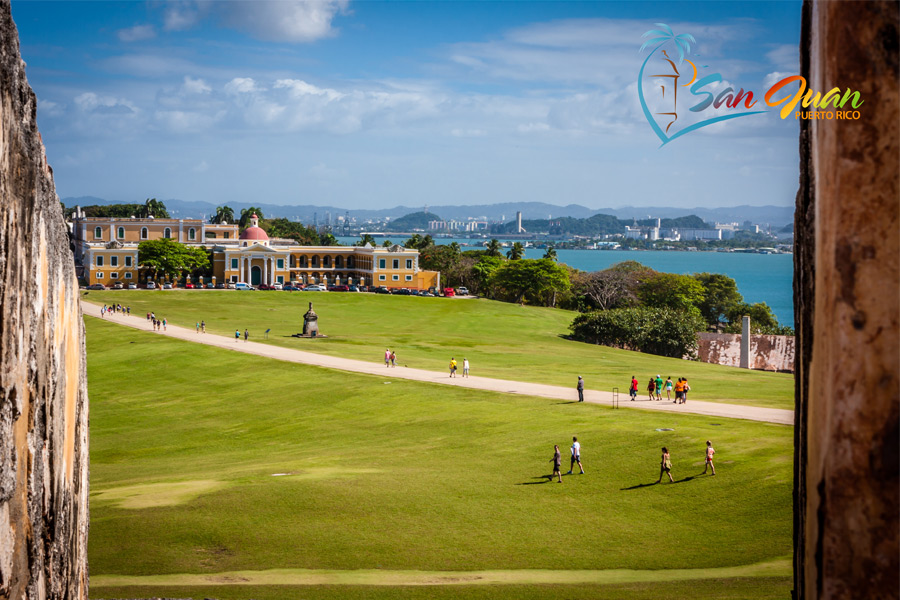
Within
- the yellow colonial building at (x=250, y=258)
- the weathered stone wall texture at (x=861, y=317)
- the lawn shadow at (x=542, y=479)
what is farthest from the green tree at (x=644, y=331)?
the weathered stone wall texture at (x=861, y=317)

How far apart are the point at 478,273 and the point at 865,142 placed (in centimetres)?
10467

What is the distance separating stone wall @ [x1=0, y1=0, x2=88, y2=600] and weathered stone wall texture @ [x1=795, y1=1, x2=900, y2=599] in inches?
243

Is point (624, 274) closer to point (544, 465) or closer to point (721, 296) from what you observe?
point (721, 296)

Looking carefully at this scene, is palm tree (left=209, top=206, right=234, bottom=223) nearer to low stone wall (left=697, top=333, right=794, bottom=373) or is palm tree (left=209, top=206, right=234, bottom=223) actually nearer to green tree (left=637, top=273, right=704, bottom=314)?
green tree (left=637, top=273, right=704, bottom=314)

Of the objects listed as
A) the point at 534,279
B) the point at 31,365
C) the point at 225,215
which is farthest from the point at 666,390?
the point at 225,215

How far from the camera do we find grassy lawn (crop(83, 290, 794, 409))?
42594 mm

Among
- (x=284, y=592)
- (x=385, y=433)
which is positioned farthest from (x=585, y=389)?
(x=284, y=592)

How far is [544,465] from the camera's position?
2445 centimetres

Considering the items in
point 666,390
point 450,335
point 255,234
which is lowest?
point 450,335

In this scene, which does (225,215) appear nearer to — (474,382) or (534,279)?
(534,279)

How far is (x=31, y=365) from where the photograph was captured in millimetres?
7539

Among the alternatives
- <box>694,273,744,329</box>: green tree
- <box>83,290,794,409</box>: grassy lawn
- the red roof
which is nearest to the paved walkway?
<box>83,290,794,409</box>: grassy lawn

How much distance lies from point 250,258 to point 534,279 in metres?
34.7

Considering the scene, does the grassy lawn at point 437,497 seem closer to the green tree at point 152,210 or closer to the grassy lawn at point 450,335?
the grassy lawn at point 450,335
